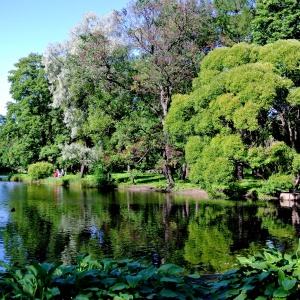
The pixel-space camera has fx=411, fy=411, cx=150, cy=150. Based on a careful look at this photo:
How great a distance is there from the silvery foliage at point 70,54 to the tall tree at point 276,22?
1156 centimetres

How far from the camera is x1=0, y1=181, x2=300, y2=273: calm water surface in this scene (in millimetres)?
11648

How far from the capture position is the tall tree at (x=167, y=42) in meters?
31.5

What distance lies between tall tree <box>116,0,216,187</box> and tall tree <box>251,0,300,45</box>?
3.96m

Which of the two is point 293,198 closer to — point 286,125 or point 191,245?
point 286,125

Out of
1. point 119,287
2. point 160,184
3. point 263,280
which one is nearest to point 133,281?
point 119,287

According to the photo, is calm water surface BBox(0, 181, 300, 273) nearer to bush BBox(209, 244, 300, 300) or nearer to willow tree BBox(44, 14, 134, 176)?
bush BBox(209, 244, 300, 300)

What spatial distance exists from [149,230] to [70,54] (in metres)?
23.8

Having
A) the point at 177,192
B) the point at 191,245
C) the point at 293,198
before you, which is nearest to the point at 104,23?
the point at 177,192

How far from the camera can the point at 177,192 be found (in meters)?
31.0

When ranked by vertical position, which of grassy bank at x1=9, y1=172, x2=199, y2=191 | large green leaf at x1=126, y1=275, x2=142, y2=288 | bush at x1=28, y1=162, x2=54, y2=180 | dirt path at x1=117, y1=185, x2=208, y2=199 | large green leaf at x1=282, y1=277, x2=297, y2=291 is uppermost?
bush at x1=28, y1=162, x2=54, y2=180

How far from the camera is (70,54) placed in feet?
116

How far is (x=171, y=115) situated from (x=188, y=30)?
26.6 feet

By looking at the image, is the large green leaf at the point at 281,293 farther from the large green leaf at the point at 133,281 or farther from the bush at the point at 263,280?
the large green leaf at the point at 133,281

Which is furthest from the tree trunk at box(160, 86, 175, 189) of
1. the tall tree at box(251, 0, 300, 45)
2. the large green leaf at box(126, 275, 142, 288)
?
the large green leaf at box(126, 275, 142, 288)
